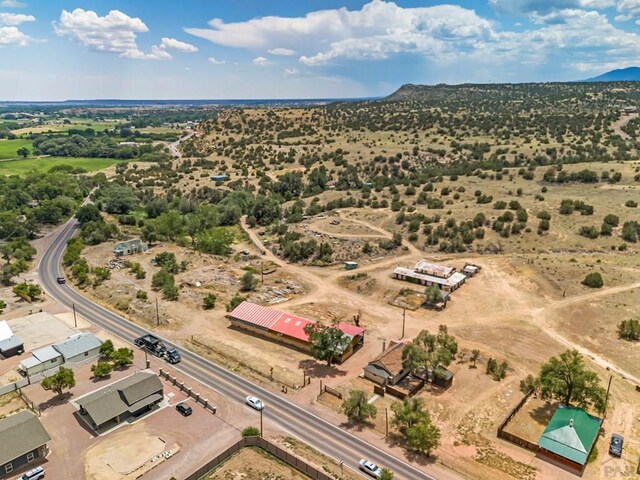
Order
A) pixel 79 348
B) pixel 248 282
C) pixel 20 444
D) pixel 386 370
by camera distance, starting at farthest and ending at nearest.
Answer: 1. pixel 248 282
2. pixel 79 348
3. pixel 386 370
4. pixel 20 444

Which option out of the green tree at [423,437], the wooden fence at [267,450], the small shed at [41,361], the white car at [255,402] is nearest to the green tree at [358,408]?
the green tree at [423,437]

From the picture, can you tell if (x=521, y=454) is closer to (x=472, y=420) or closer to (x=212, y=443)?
(x=472, y=420)

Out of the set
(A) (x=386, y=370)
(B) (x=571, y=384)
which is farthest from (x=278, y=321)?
(B) (x=571, y=384)

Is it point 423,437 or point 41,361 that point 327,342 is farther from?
point 41,361

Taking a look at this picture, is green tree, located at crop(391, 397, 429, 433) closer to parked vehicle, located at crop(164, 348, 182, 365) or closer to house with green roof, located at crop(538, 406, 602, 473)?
house with green roof, located at crop(538, 406, 602, 473)

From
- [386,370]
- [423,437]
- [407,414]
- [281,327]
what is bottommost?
[386,370]
